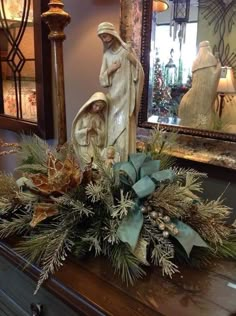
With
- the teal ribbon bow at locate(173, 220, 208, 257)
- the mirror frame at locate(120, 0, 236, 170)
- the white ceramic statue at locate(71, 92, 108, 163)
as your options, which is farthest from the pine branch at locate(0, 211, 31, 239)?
the mirror frame at locate(120, 0, 236, 170)

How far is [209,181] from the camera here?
108 cm

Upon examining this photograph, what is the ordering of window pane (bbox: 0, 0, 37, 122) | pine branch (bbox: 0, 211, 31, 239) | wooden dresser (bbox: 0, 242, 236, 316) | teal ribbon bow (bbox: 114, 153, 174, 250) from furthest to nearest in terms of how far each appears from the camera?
1. window pane (bbox: 0, 0, 37, 122)
2. pine branch (bbox: 0, 211, 31, 239)
3. teal ribbon bow (bbox: 114, 153, 174, 250)
4. wooden dresser (bbox: 0, 242, 236, 316)

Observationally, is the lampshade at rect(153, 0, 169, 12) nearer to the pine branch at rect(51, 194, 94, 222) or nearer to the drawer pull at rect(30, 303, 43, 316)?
the pine branch at rect(51, 194, 94, 222)

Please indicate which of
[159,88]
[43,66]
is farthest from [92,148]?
[43,66]

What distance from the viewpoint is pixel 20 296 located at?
2.66 ft

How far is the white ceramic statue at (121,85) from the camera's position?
32.4 inches

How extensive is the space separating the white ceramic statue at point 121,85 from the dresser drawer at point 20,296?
364 millimetres

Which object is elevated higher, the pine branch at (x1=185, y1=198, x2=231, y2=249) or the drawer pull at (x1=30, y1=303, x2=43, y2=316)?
the pine branch at (x1=185, y1=198, x2=231, y2=249)

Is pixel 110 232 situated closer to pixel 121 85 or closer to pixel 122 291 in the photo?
pixel 122 291

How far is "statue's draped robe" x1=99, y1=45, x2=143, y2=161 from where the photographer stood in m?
0.83

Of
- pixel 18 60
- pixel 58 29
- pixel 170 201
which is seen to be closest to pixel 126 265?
pixel 170 201

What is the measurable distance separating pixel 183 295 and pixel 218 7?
77 cm

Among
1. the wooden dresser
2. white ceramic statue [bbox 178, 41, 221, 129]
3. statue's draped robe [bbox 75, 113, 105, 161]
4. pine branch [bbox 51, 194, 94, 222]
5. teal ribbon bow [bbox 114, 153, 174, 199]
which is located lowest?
the wooden dresser

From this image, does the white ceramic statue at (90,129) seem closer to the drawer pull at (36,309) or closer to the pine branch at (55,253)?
the pine branch at (55,253)
